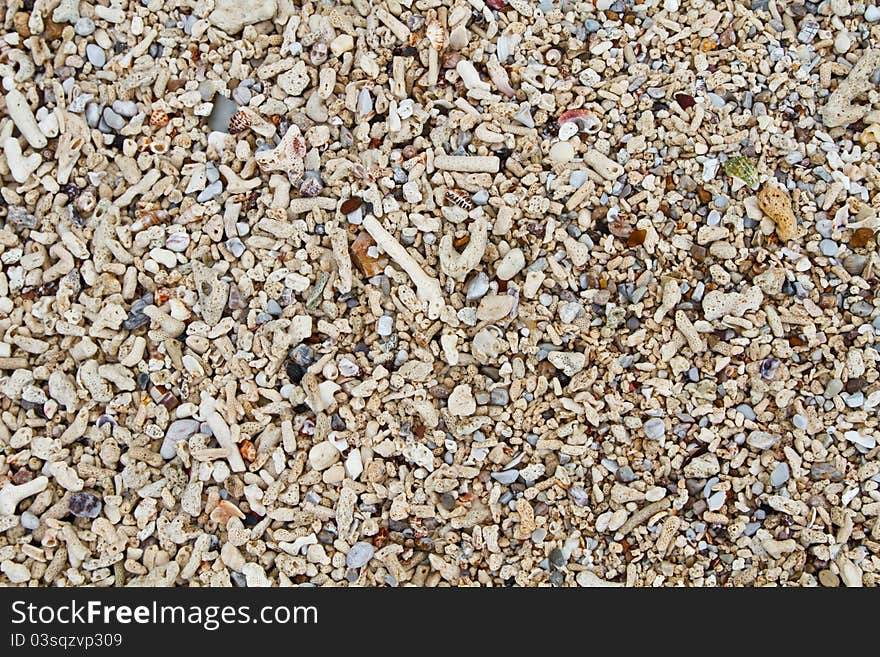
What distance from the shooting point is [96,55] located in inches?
75.3

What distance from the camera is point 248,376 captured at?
1.79m

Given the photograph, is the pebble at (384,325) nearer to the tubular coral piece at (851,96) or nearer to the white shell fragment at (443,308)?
the white shell fragment at (443,308)

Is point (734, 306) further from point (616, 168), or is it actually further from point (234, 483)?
point (234, 483)

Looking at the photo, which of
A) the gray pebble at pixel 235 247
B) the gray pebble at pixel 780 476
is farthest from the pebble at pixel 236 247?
the gray pebble at pixel 780 476

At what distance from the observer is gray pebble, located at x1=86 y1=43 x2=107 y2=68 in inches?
75.3

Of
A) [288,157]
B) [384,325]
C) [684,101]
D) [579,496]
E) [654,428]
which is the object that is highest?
[684,101]

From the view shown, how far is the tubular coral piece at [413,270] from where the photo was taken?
5.83ft

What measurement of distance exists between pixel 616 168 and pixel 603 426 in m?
0.54

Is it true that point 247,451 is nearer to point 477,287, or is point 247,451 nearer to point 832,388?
point 477,287

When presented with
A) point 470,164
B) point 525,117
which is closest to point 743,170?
point 525,117

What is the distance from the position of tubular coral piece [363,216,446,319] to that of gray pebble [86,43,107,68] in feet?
2.36

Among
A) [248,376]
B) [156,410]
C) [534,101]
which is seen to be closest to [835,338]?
[534,101]

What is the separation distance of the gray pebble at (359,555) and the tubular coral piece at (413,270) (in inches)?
19.1

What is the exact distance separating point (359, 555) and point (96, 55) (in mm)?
1229
